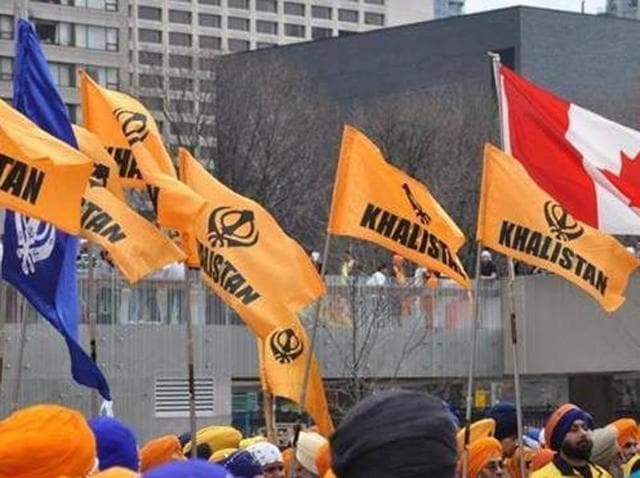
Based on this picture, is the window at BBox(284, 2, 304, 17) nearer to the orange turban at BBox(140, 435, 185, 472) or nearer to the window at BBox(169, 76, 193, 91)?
the window at BBox(169, 76, 193, 91)

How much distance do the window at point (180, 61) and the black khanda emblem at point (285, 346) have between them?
6640 centimetres

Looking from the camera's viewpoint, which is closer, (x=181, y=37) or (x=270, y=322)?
(x=270, y=322)

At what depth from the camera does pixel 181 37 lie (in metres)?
126

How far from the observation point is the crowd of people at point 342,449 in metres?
3.82

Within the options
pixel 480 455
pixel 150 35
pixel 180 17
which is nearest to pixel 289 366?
pixel 480 455

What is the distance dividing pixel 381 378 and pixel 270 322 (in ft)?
83.2

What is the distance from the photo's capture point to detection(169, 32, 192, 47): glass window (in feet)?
411

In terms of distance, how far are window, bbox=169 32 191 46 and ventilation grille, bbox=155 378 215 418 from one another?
305 feet

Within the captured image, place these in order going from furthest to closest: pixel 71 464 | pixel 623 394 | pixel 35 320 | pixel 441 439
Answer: pixel 623 394, pixel 35 320, pixel 71 464, pixel 441 439

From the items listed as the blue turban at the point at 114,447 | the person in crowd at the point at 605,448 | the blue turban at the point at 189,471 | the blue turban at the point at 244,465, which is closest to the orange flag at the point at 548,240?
the person in crowd at the point at 605,448

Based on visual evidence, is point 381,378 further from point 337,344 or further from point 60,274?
point 60,274

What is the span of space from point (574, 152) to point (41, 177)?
16.8 ft

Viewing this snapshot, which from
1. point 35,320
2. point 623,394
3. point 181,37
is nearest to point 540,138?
point 35,320

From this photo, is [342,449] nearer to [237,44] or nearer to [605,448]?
[605,448]
